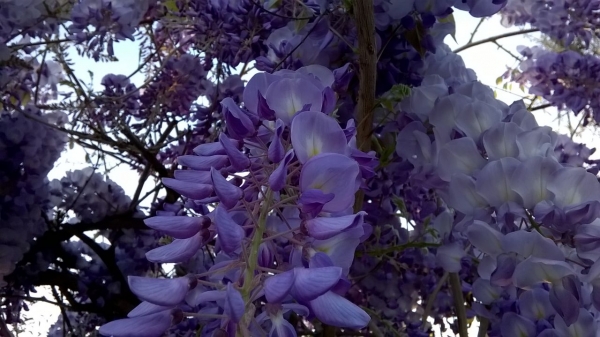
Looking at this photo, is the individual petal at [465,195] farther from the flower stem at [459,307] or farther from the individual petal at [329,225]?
the flower stem at [459,307]

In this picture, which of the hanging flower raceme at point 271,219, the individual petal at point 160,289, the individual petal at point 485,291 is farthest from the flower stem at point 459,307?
the individual petal at point 160,289

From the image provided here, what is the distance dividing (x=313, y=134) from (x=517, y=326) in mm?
226

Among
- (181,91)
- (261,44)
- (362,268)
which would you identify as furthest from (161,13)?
(362,268)

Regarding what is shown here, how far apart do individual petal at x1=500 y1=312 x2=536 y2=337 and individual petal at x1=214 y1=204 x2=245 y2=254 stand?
24cm

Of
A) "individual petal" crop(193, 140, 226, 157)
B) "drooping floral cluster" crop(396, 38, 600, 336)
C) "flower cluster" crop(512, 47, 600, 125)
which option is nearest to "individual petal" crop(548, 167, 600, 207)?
"drooping floral cluster" crop(396, 38, 600, 336)

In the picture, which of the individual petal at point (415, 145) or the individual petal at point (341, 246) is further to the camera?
the individual petal at point (415, 145)

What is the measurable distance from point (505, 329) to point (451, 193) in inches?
4.2

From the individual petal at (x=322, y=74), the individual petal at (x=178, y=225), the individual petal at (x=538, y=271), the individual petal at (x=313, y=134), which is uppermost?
the individual petal at (x=322, y=74)

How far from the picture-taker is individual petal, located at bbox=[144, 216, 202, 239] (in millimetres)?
355

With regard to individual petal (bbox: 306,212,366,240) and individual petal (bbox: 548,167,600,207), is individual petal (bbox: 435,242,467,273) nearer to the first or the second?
individual petal (bbox: 548,167,600,207)

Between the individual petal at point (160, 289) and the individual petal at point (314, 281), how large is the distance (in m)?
0.06

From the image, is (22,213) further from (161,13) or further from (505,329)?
(505,329)

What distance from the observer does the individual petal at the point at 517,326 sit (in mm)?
469

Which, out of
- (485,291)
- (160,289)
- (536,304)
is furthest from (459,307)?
(160,289)
